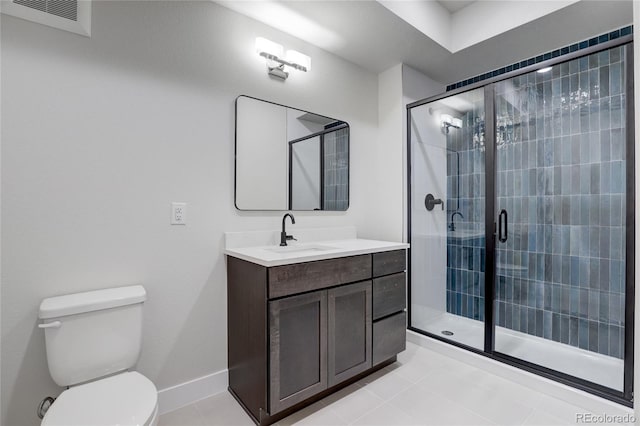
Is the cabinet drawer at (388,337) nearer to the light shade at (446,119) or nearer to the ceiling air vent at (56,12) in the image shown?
the light shade at (446,119)

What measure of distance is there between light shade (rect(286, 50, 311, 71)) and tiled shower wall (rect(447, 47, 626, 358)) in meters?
1.41

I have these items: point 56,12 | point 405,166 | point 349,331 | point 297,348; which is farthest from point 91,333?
point 405,166

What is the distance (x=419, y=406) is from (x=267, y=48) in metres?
2.43

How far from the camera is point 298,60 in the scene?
2.19m

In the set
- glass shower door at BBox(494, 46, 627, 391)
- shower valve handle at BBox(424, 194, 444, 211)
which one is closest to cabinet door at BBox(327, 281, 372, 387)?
glass shower door at BBox(494, 46, 627, 391)

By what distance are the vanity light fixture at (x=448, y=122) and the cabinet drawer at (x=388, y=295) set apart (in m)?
1.46

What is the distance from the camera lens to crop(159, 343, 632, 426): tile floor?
1.67 metres

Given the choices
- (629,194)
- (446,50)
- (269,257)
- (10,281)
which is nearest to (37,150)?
(10,281)

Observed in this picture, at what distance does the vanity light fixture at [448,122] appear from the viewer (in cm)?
274

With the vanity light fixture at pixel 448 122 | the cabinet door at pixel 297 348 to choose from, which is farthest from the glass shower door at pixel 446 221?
the cabinet door at pixel 297 348

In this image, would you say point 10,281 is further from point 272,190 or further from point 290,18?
point 290,18

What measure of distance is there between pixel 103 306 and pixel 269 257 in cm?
78

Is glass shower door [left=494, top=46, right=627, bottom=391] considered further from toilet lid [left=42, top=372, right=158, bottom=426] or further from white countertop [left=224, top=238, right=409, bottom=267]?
toilet lid [left=42, top=372, right=158, bottom=426]

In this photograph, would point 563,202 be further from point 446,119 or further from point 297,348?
point 297,348
